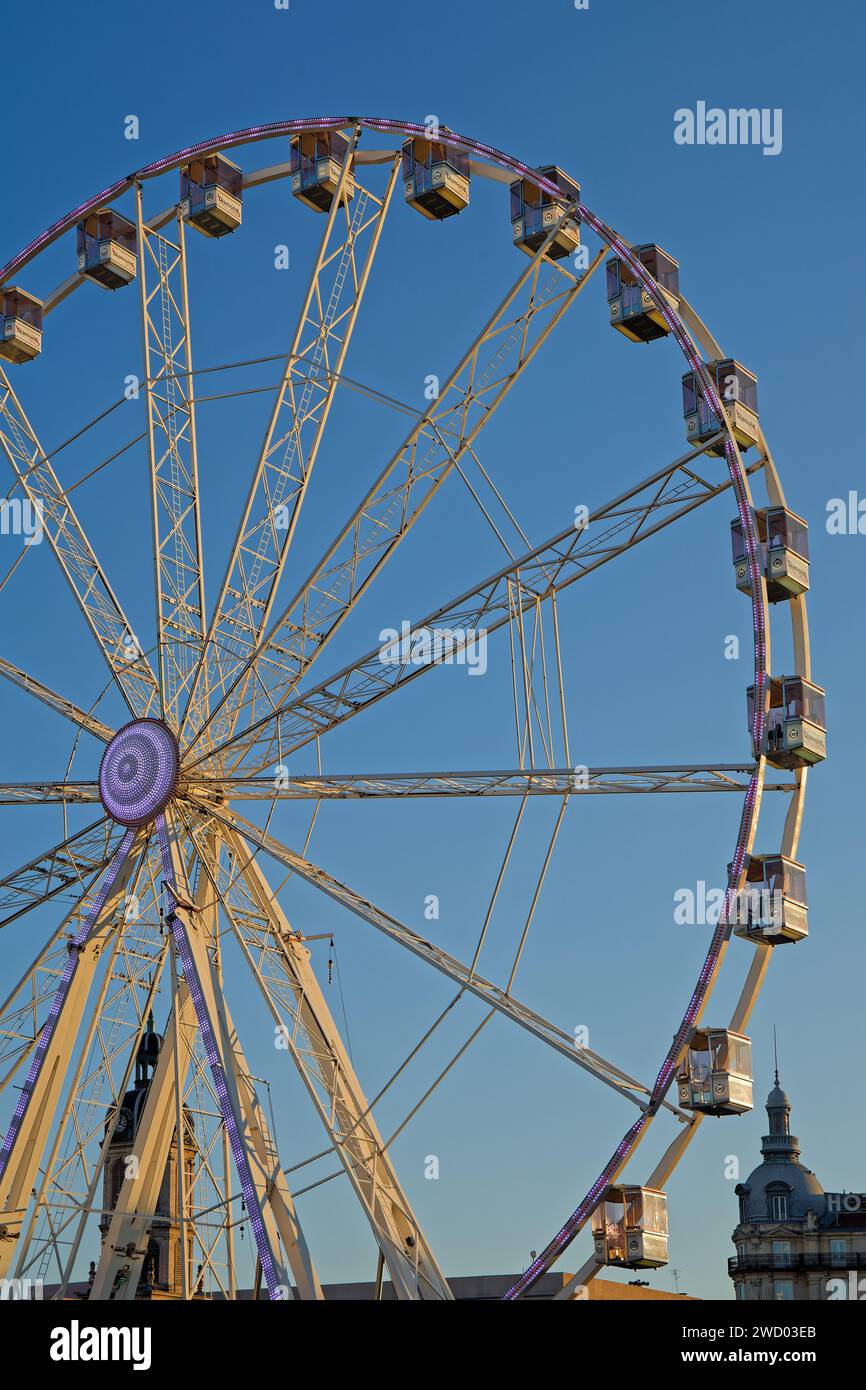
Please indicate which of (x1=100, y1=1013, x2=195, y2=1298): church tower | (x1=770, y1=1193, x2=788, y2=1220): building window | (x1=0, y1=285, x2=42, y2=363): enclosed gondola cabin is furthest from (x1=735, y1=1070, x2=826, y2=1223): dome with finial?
(x1=0, y1=285, x2=42, y2=363): enclosed gondola cabin

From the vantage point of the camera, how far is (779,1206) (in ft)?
401

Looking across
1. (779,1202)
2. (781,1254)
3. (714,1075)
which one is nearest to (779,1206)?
(779,1202)

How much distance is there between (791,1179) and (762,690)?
96.9 meters

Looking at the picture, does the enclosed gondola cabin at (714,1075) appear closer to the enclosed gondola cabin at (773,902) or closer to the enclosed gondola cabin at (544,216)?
the enclosed gondola cabin at (773,902)

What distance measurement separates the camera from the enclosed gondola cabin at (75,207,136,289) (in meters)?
39.4

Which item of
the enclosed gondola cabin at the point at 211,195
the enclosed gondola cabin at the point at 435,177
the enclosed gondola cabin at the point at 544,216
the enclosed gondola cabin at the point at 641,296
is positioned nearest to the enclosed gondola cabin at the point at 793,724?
the enclosed gondola cabin at the point at 641,296

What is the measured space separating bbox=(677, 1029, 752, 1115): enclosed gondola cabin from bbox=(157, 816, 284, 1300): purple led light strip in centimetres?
593

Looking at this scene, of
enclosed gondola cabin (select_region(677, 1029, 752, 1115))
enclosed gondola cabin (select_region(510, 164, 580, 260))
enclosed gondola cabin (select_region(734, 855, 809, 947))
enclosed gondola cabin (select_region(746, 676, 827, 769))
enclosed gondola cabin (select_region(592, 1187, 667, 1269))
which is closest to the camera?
enclosed gondola cabin (select_region(592, 1187, 667, 1269))

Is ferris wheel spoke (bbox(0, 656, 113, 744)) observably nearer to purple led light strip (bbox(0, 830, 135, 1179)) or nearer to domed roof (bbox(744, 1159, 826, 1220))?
purple led light strip (bbox(0, 830, 135, 1179))

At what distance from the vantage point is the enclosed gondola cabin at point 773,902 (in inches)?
1200

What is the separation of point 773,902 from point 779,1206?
96.0 metres

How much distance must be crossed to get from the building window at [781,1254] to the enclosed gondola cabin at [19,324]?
90166 mm

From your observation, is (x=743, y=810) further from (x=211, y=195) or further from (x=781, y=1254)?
(x=781, y=1254)
